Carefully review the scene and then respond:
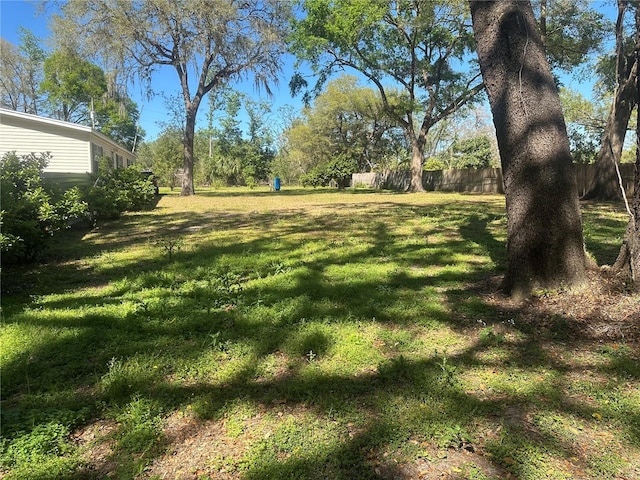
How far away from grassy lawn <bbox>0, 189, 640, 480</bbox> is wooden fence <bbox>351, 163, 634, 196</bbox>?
45.4 feet

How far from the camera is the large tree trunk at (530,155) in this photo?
3066 millimetres

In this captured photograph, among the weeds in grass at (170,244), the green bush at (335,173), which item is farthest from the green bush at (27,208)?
the green bush at (335,173)

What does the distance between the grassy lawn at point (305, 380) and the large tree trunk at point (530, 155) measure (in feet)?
1.01

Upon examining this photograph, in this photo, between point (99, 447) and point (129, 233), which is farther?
point (129, 233)

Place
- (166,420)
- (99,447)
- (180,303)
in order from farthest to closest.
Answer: (180,303) < (166,420) < (99,447)

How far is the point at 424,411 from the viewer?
76.3 inches

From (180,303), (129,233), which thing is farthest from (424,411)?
(129,233)

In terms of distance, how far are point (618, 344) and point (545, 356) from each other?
52 cm

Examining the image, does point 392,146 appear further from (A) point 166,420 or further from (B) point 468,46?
→ (A) point 166,420

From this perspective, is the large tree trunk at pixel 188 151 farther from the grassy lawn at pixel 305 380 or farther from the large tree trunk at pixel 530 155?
the large tree trunk at pixel 530 155

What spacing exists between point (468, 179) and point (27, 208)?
21.7 m

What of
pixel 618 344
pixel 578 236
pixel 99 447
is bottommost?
pixel 99 447

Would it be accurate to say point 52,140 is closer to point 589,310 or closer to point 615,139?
point 589,310

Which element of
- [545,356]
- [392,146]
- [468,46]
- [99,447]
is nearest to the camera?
[99,447]
